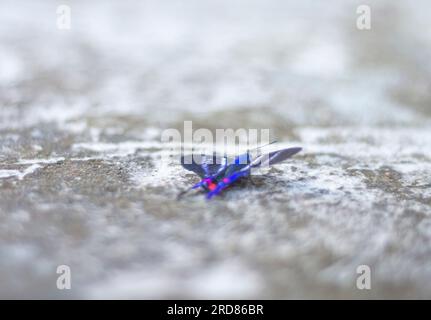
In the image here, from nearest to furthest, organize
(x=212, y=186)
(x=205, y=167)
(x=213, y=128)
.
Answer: (x=212, y=186) → (x=205, y=167) → (x=213, y=128)

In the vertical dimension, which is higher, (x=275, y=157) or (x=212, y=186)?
(x=275, y=157)

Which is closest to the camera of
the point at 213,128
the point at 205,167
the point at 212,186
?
the point at 212,186

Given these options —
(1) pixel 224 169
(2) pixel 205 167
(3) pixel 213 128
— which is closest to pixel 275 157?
(1) pixel 224 169

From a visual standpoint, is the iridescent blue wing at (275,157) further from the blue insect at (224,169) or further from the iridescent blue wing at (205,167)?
the iridescent blue wing at (205,167)

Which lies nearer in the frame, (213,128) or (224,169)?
(224,169)

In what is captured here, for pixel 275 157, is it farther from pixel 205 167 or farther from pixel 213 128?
pixel 213 128

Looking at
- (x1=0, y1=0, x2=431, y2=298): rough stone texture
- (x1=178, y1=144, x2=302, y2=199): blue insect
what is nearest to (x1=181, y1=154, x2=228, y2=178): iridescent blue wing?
(x1=178, y1=144, x2=302, y2=199): blue insect
